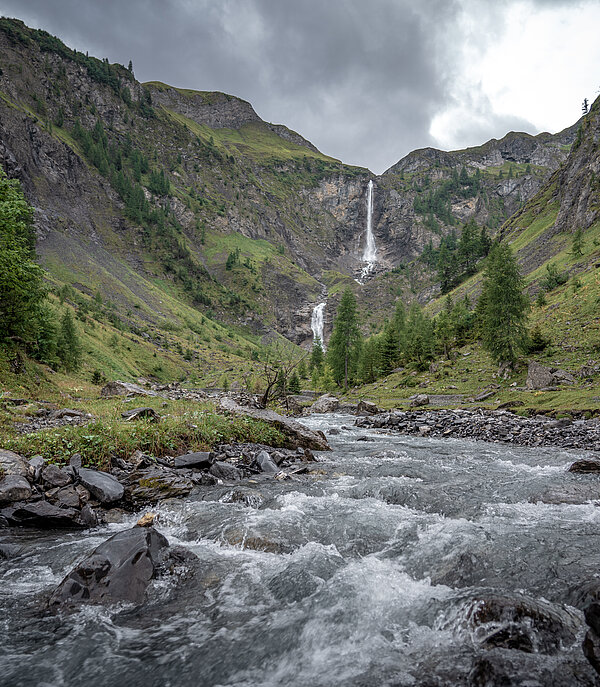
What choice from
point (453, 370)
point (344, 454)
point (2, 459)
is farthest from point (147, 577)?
point (453, 370)

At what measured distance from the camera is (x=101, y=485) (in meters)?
8.89

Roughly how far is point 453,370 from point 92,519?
1883 inches

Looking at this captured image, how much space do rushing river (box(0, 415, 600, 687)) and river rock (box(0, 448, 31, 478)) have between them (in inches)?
58.9

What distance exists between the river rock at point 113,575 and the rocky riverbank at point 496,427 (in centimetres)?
1903

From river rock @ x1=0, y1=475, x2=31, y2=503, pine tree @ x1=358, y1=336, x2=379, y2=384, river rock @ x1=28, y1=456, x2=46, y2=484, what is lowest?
river rock @ x1=0, y1=475, x2=31, y2=503

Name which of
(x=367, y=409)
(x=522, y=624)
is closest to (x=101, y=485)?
(x=522, y=624)

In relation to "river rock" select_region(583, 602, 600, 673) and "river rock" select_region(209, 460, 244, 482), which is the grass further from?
"river rock" select_region(583, 602, 600, 673)

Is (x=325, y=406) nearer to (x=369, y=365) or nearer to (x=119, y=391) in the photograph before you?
(x=369, y=365)

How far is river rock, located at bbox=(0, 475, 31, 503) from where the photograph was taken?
7.61 m

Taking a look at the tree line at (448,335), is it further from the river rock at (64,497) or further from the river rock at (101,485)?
the river rock at (64,497)

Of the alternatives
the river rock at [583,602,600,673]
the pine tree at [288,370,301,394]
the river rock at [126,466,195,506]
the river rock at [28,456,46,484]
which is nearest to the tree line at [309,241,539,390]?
the pine tree at [288,370,301,394]

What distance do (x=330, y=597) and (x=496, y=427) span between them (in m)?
20.6

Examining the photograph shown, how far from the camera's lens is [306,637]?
4793 millimetres

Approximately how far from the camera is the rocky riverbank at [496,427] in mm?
17966
